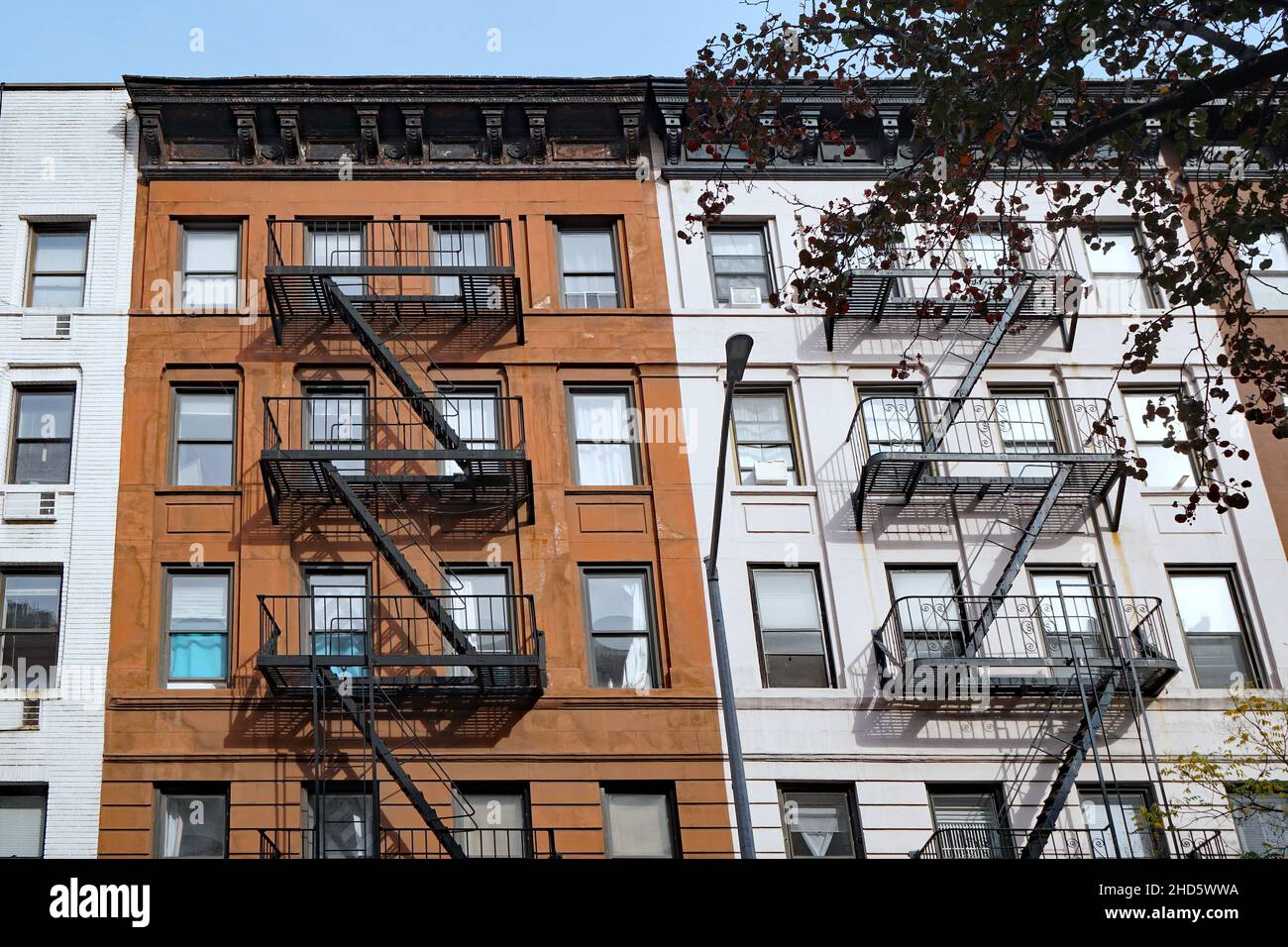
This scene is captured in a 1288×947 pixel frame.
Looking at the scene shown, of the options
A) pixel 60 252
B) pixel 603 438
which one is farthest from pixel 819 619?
pixel 60 252

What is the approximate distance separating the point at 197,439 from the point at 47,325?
3.12 m

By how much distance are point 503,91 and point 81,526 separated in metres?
10.1

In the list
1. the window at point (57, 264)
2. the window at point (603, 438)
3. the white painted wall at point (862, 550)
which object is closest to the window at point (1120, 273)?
the white painted wall at point (862, 550)

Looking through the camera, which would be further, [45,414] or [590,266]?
[590,266]

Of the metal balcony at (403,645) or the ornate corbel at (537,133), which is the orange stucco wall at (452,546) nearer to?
the metal balcony at (403,645)

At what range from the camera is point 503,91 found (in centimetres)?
2727

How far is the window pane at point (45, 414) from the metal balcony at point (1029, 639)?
12.6m

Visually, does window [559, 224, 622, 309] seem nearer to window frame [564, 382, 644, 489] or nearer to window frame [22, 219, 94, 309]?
window frame [564, 382, 644, 489]

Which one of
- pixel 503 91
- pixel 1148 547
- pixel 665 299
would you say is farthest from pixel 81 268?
pixel 1148 547

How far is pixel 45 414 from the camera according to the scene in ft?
79.8

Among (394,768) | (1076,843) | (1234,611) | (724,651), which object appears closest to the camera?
(724,651)

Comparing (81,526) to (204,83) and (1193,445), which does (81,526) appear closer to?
(204,83)

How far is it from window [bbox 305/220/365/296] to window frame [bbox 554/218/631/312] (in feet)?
10.6

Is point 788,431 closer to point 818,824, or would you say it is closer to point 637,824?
point 818,824
